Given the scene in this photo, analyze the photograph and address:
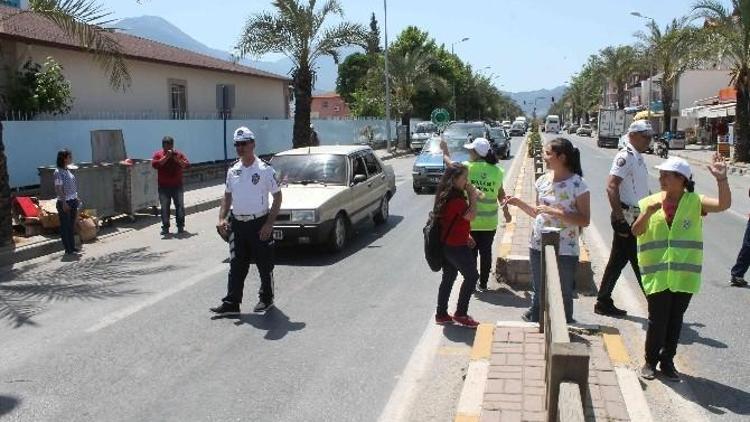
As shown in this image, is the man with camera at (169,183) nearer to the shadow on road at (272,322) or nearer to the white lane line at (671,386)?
the shadow on road at (272,322)

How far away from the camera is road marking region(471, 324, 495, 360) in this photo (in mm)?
5246

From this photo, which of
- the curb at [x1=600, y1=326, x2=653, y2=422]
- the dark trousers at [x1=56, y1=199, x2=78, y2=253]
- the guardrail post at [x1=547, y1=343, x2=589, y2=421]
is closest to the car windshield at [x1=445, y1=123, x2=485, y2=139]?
the dark trousers at [x1=56, y1=199, x2=78, y2=253]

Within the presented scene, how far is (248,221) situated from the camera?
7051 millimetres

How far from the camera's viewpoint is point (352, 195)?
11016 mm

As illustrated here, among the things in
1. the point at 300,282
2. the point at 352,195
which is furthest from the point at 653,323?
the point at 352,195

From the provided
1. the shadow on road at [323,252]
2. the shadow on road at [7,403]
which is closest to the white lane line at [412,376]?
the shadow on road at [7,403]

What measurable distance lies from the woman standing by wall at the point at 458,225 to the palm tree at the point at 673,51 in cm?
2779

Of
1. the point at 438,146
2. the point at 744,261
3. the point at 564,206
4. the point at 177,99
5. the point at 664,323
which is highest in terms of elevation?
the point at 177,99

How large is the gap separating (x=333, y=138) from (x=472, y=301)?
3070 cm

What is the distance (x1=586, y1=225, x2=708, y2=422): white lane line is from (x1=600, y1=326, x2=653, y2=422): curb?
222mm

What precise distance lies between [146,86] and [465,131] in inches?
404

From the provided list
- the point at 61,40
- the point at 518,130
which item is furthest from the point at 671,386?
the point at 518,130

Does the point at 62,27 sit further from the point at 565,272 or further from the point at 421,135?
the point at 421,135

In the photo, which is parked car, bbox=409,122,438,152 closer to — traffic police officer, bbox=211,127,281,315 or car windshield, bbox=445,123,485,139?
car windshield, bbox=445,123,485,139
